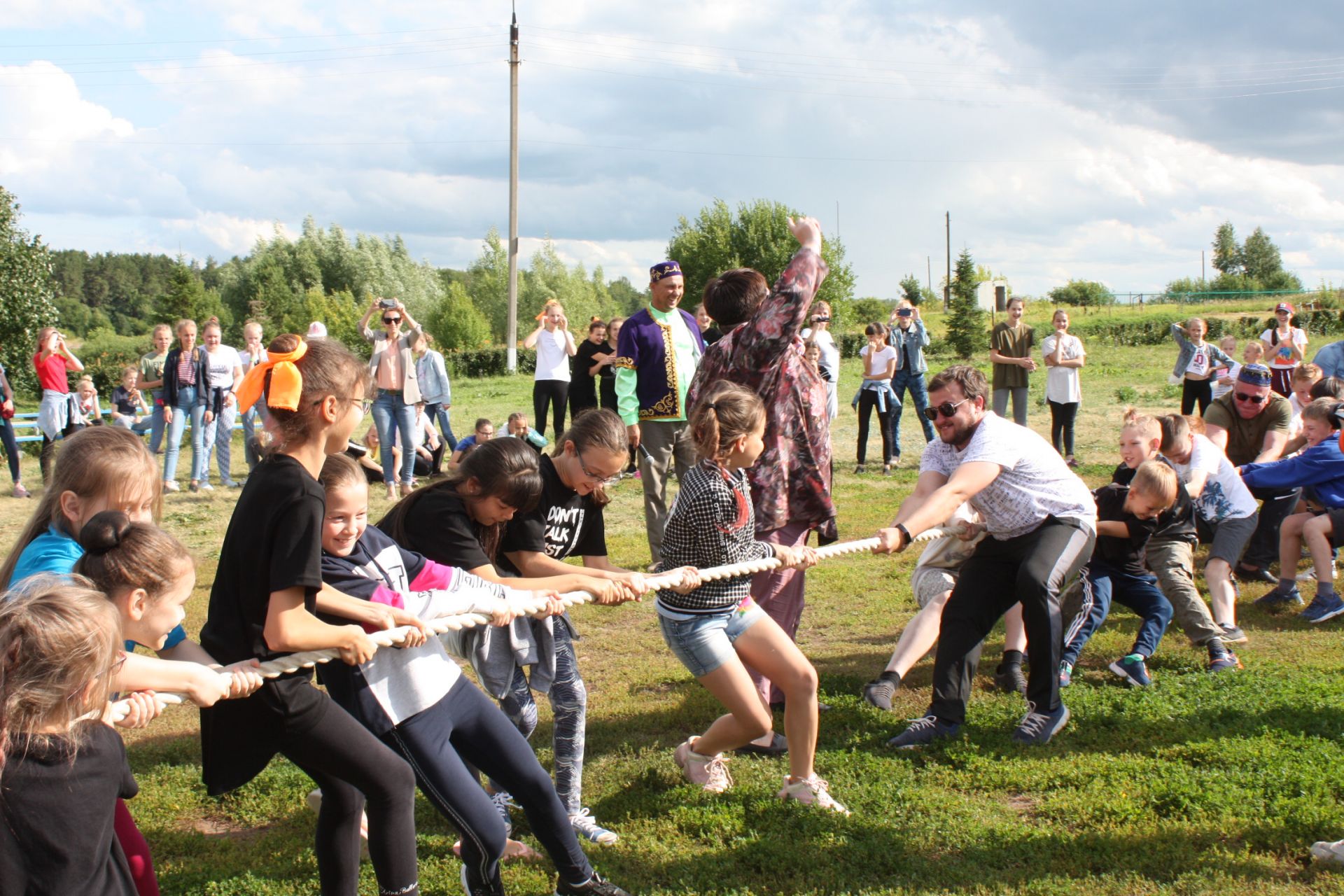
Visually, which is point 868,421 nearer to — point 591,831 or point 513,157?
point 591,831

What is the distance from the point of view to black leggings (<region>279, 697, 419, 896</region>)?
2.75 m

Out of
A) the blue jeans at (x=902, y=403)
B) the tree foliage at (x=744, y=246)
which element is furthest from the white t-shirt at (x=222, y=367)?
the tree foliage at (x=744, y=246)

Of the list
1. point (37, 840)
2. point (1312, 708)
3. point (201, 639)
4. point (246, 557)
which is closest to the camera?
point (37, 840)

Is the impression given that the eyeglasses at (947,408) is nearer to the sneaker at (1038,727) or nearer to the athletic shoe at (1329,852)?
the sneaker at (1038,727)

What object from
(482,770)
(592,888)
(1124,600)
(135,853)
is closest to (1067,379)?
(1124,600)

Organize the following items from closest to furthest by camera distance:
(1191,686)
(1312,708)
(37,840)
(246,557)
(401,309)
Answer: (37,840) → (246,557) → (1312,708) → (1191,686) → (401,309)

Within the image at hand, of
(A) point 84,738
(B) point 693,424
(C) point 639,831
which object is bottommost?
(C) point 639,831

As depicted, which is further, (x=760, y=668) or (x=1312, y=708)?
(x=1312, y=708)

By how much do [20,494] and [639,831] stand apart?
11.3 meters

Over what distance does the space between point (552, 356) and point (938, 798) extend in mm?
9332

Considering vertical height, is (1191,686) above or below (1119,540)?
below

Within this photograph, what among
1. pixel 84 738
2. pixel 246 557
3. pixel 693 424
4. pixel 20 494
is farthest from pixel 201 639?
pixel 20 494

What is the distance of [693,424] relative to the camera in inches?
153

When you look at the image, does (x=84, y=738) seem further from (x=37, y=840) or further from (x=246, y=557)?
(x=246, y=557)
